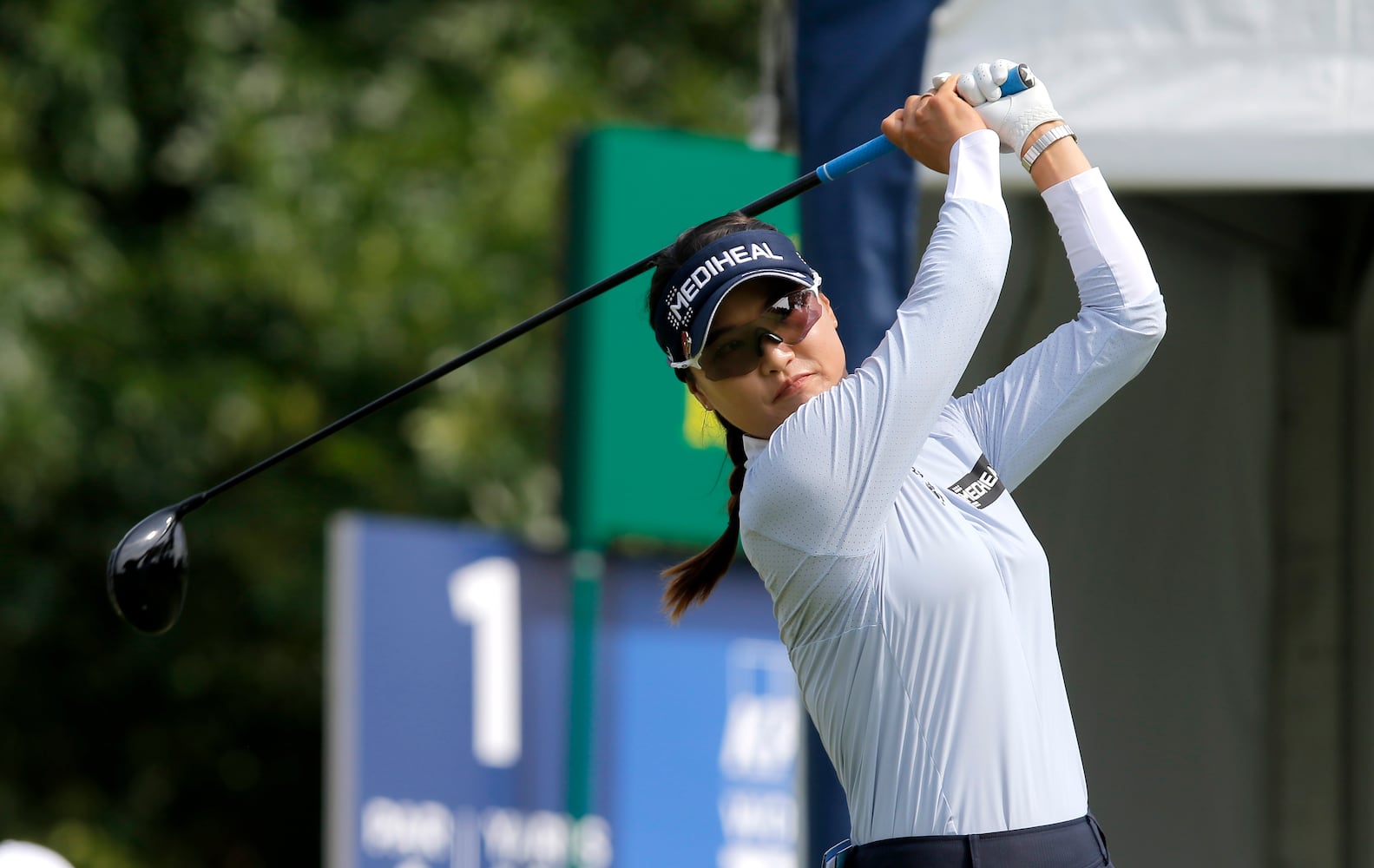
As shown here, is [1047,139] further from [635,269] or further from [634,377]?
[634,377]

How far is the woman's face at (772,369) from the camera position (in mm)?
2014

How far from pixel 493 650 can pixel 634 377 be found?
2.30ft

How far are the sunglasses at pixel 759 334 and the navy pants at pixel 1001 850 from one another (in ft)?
1.66

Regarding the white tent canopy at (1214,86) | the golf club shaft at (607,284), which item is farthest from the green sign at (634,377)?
the golf club shaft at (607,284)

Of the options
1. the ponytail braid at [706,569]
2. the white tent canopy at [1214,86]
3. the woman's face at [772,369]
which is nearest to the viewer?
the woman's face at [772,369]

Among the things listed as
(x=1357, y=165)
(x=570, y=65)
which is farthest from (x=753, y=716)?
(x=570, y=65)

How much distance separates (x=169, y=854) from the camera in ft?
28.7

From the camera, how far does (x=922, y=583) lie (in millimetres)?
1940

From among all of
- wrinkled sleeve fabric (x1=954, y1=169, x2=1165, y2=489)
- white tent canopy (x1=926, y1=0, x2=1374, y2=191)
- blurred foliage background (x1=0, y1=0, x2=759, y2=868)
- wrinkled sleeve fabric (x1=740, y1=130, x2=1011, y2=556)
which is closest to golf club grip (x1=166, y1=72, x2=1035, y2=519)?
wrinkled sleeve fabric (x1=954, y1=169, x2=1165, y2=489)

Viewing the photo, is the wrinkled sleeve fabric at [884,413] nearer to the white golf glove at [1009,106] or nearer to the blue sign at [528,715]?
the white golf glove at [1009,106]

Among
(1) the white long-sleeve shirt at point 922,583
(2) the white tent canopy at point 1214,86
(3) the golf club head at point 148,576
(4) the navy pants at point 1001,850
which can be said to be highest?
(2) the white tent canopy at point 1214,86

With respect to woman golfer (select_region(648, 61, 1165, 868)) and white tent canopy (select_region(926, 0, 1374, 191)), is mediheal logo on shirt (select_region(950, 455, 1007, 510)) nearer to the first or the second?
woman golfer (select_region(648, 61, 1165, 868))

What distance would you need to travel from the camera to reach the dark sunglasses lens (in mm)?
2016

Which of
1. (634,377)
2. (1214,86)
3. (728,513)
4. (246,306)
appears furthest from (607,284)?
(246,306)
